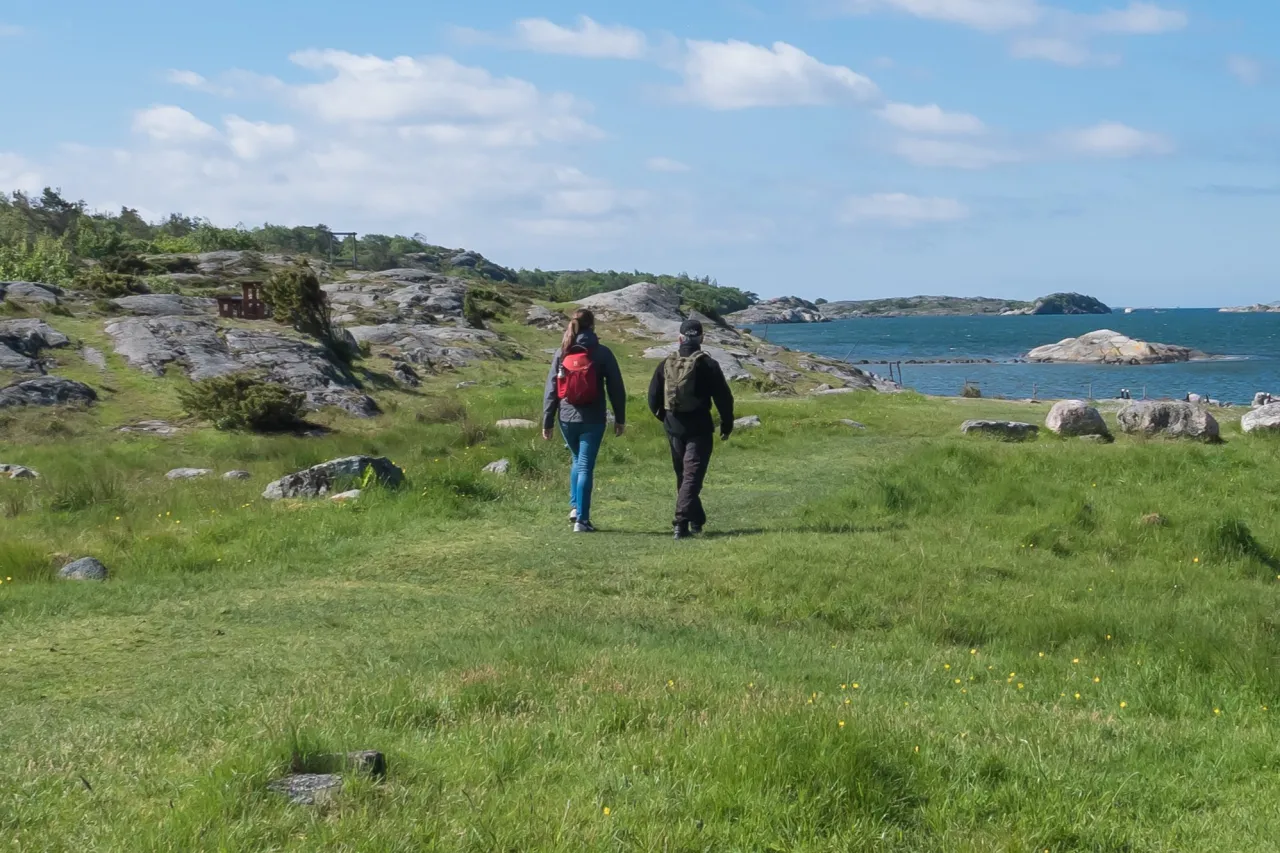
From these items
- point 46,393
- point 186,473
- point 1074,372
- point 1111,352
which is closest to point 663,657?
point 186,473

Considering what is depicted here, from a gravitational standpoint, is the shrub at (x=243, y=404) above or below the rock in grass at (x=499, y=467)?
above

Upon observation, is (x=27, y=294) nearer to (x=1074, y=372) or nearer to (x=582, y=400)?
(x=582, y=400)

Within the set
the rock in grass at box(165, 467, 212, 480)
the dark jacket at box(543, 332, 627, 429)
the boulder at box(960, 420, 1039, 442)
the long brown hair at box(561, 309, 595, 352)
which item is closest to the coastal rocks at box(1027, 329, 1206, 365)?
the boulder at box(960, 420, 1039, 442)

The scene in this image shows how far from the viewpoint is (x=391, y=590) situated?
342 inches

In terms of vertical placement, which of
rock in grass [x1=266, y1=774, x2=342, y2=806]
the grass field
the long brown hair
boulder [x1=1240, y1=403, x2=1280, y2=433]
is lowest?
the grass field

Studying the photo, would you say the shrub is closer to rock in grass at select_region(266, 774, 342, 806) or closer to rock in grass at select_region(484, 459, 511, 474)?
rock in grass at select_region(484, 459, 511, 474)

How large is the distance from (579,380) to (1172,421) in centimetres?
1244

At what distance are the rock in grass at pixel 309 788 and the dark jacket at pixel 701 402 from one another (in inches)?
277

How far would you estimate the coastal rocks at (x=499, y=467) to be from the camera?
1432 centimetres

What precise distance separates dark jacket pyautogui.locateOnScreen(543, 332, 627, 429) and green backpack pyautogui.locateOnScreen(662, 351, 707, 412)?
484mm

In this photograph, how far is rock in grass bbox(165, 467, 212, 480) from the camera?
50.7ft

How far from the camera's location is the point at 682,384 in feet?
35.3

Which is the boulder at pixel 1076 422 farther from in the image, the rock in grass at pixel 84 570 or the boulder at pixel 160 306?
the boulder at pixel 160 306

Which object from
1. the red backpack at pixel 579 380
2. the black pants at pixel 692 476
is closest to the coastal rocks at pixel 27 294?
the red backpack at pixel 579 380
